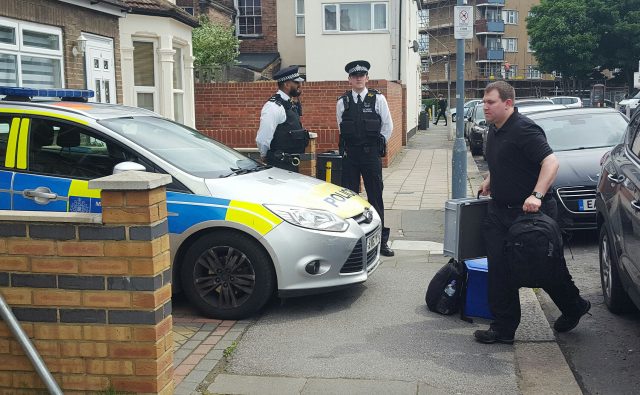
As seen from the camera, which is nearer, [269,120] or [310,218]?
[310,218]

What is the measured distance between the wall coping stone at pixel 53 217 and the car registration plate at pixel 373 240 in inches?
116

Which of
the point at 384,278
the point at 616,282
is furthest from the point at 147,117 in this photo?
the point at 616,282

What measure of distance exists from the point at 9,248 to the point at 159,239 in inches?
30.6

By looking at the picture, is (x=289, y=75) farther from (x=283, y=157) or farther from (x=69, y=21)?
(x=69, y=21)

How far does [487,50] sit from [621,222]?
74.8 meters

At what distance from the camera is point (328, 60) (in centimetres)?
2666

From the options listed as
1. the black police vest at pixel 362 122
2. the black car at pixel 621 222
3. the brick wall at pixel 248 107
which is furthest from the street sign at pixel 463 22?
the brick wall at pixel 248 107

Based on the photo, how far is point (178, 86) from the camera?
1722 centimetres

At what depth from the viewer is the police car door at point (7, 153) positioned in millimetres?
5578

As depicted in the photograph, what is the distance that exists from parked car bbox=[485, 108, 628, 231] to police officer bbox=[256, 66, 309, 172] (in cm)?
265

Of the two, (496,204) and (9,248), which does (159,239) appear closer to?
(9,248)

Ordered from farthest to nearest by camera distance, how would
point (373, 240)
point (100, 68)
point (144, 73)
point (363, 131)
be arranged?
1. point (144, 73)
2. point (100, 68)
3. point (363, 131)
4. point (373, 240)

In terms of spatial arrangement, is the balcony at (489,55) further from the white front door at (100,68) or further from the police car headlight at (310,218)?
the police car headlight at (310,218)

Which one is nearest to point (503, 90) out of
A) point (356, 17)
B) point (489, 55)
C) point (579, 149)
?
point (579, 149)
